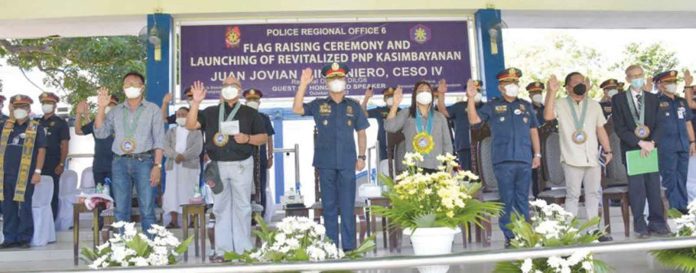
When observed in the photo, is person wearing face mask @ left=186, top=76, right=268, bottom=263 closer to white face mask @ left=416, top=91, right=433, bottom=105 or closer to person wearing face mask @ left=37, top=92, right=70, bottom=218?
white face mask @ left=416, top=91, right=433, bottom=105

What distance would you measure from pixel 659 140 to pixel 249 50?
410 centimetres

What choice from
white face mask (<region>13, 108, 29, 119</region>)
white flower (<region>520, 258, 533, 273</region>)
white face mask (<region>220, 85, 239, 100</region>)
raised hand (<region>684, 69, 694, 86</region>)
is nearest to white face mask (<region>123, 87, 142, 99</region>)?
white face mask (<region>220, 85, 239, 100</region>)

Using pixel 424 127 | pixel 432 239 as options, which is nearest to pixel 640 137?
pixel 424 127

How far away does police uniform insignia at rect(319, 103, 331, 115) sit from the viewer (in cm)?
507

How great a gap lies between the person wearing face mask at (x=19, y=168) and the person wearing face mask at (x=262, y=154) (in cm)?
188

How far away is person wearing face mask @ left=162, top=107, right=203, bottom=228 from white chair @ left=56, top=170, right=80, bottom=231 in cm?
104

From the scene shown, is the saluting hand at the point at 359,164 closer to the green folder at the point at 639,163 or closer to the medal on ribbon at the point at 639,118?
the green folder at the point at 639,163

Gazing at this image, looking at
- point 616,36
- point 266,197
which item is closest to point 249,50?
point 266,197

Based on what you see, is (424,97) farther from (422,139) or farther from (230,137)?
(230,137)

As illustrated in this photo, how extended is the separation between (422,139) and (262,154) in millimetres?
1749

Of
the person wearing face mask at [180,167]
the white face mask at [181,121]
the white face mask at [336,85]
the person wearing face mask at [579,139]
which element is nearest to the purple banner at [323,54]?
the white face mask at [181,121]

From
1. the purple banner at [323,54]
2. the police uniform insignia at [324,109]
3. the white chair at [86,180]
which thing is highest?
the purple banner at [323,54]

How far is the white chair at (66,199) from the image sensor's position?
6656 mm

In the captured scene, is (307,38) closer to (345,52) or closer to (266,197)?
(345,52)
